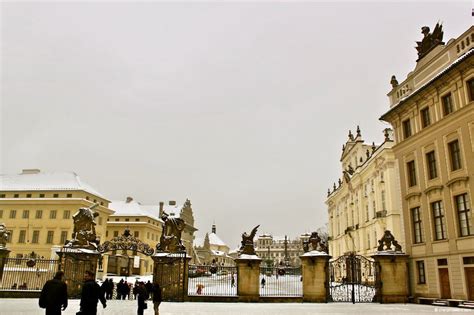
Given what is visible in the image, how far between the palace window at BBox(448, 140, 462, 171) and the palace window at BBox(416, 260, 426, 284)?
6146 mm

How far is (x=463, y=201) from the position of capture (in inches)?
862

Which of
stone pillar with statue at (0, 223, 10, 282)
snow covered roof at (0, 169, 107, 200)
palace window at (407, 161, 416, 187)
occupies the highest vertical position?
snow covered roof at (0, 169, 107, 200)

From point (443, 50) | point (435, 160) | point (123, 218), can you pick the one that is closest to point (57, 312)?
point (435, 160)

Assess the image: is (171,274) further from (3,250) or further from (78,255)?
(3,250)

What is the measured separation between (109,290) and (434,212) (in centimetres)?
1979

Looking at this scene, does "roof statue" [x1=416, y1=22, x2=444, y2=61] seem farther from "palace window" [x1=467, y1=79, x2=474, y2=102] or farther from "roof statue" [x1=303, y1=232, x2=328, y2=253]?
"roof statue" [x1=303, y1=232, x2=328, y2=253]

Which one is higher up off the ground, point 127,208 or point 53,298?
point 127,208

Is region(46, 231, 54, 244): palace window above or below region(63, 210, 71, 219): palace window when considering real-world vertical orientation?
below

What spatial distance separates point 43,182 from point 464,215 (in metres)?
56.9

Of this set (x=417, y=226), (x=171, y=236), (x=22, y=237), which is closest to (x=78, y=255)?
(x=171, y=236)

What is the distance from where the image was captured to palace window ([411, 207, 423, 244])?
25.3m

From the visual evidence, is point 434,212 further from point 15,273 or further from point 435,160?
point 15,273

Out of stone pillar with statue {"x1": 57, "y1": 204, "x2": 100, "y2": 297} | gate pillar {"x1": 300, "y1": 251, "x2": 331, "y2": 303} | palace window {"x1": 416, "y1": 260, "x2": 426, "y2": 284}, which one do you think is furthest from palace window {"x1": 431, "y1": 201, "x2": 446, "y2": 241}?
stone pillar with statue {"x1": 57, "y1": 204, "x2": 100, "y2": 297}

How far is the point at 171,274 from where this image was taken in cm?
2395
